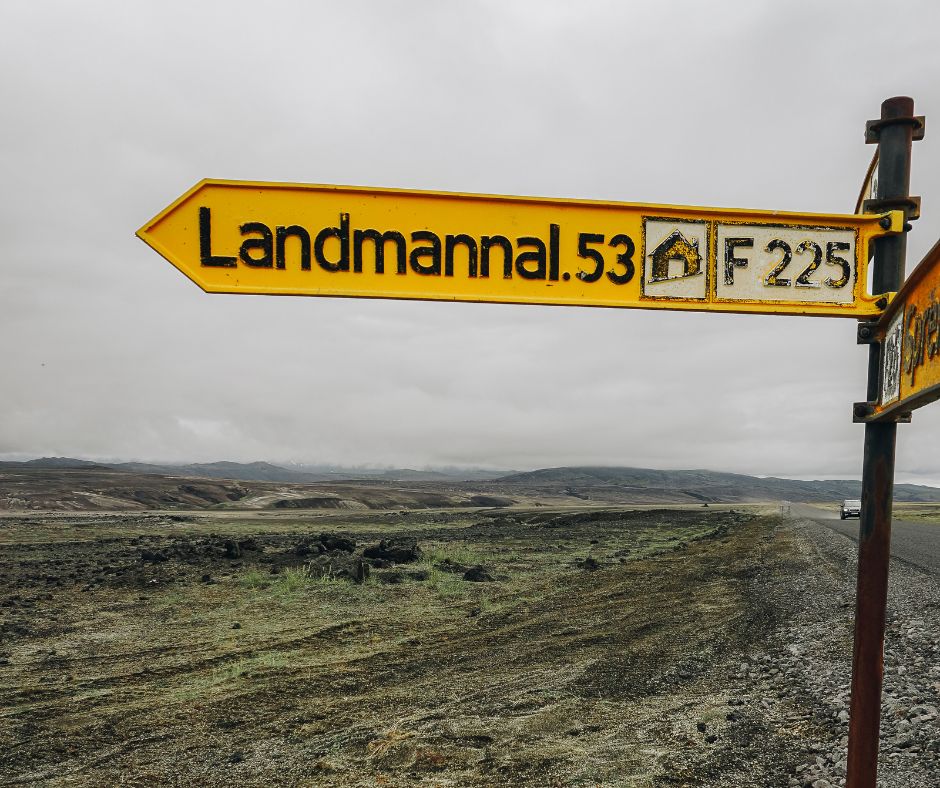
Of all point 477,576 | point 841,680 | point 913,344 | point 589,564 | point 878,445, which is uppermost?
point 913,344

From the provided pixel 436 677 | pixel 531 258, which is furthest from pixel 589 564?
pixel 531 258

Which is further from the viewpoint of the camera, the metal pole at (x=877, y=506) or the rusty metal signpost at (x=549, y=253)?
the rusty metal signpost at (x=549, y=253)

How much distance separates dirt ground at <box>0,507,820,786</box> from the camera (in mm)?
5645

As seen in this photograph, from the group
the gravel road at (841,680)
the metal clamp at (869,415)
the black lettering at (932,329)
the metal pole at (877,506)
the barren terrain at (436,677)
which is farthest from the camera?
the barren terrain at (436,677)

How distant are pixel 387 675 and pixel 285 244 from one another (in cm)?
762

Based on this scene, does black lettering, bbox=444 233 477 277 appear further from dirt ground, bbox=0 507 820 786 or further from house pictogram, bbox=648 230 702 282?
dirt ground, bbox=0 507 820 786

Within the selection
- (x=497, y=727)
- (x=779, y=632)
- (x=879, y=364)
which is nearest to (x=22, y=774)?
(x=497, y=727)

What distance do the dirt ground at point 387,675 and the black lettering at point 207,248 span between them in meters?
4.84

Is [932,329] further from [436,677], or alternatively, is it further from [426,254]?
[436,677]

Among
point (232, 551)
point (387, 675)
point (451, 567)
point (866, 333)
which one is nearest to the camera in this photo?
point (866, 333)

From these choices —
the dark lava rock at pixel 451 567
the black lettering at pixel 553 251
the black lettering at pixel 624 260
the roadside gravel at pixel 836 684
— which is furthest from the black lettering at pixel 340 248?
the dark lava rock at pixel 451 567

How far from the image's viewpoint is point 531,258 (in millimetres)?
2516

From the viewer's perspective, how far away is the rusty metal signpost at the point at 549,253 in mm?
2428

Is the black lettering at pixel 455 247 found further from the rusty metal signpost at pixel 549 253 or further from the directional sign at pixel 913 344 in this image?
the directional sign at pixel 913 344
